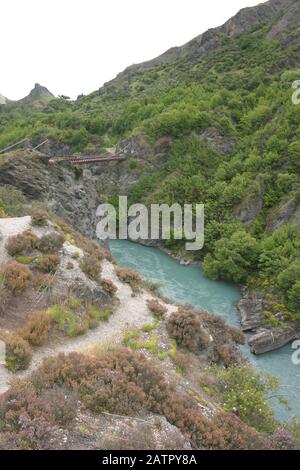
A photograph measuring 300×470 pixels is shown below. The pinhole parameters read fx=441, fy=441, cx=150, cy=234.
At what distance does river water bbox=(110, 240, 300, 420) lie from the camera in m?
24.1

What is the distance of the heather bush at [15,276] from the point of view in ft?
52.2

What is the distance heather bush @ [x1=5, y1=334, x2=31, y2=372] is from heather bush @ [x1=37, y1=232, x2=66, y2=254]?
636 centimetres

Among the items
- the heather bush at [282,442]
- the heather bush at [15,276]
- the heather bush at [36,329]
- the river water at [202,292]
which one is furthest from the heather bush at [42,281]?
the river water at [202,292]

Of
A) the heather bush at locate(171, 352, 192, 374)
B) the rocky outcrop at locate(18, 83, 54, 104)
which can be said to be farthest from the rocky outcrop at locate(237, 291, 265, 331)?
the rocky outcrop at locate(18, 83, 54, 104)

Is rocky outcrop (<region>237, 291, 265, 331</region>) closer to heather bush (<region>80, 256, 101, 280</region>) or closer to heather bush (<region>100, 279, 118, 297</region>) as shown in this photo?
heather bush (<region>100, 279, 118, 297</region>)

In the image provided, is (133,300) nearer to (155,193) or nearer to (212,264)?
(212,264)

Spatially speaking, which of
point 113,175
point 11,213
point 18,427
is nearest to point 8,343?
point 18,427

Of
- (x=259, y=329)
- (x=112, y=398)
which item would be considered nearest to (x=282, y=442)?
(x=112, y=398)

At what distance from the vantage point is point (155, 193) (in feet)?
192

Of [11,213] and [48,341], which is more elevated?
[11,213]

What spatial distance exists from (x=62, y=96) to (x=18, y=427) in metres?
127

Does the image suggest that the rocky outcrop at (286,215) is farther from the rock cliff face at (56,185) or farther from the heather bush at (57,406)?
Result: the heather bush at (57,406)

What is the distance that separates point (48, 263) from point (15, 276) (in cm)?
180

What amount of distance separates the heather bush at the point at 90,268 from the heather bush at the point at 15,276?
2656 millimetres
